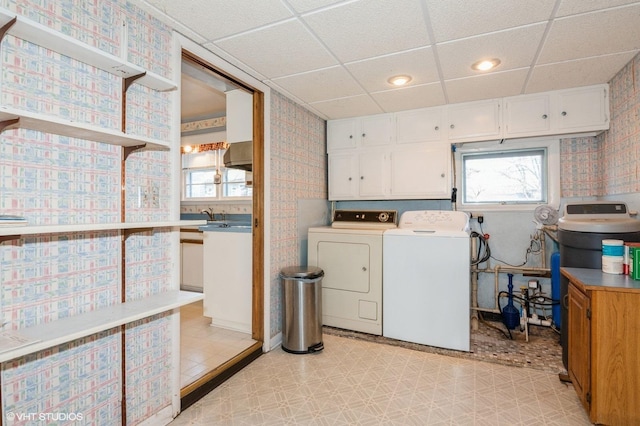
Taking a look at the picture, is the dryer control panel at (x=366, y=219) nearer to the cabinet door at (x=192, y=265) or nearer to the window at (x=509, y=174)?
the window at (x=509, y=174)

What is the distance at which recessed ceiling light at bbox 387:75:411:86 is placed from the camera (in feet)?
8.49

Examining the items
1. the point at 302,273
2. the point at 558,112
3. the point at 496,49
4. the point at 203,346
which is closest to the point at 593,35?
the point at 496,49

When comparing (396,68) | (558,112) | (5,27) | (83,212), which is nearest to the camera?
(5,27)

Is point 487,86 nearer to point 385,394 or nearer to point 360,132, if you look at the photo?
point 360,132

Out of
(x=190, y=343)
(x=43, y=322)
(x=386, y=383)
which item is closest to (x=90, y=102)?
(x=43, y=322)

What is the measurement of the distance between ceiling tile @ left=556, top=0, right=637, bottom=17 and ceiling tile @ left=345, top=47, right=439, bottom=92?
2.38ft

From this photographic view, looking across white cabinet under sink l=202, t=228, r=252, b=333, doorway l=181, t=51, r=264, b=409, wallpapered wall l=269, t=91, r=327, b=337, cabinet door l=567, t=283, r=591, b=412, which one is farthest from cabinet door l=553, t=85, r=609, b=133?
white cabinet under sink l=202, t=228, r=252, b=333

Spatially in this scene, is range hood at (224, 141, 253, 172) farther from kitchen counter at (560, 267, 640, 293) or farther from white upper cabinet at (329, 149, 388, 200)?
kitchen counter at (560, 267, 640, 293)

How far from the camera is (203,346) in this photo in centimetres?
283

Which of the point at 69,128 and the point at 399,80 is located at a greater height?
the point at 399,80

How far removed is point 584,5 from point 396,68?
1112 millimetres

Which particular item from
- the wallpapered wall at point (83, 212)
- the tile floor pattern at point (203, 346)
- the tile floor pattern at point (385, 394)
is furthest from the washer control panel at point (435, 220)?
the wallpapered wall at point (83, 212)

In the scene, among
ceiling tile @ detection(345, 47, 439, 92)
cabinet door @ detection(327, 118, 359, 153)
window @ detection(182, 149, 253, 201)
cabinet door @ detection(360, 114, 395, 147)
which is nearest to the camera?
ceiling tile @ detection(345, 47, 439, 92)

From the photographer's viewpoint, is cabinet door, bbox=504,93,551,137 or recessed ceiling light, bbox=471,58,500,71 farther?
cabinet door, bbox=504,93,551,137
